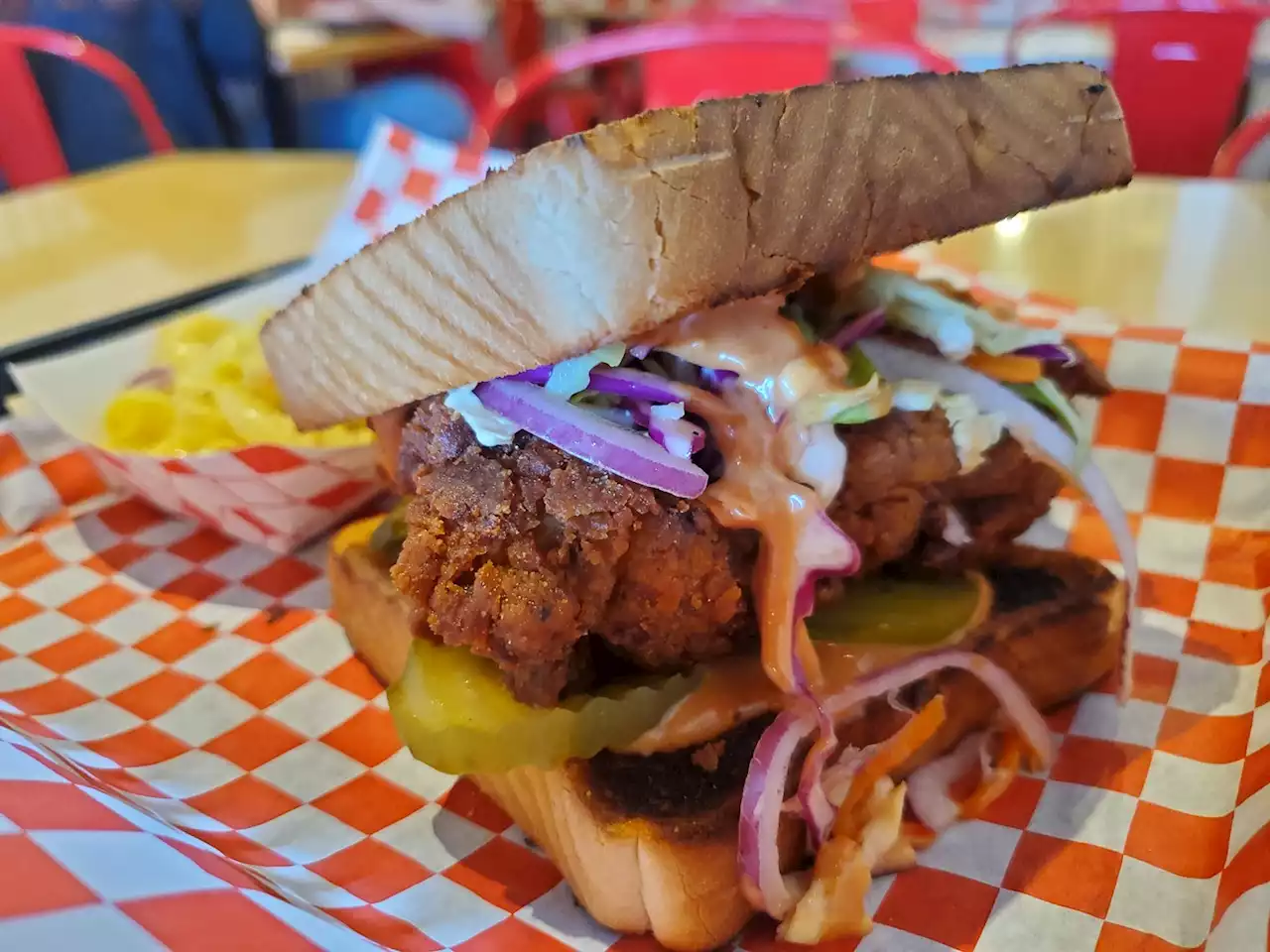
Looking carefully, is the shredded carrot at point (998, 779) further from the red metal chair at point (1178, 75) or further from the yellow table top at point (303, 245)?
the red metal chair at point (1178, 75)

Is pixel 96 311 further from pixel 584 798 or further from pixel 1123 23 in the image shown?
pixel 1123 23

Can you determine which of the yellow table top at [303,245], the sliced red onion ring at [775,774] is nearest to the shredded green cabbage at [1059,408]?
the sliced red onion ring at [775,774]

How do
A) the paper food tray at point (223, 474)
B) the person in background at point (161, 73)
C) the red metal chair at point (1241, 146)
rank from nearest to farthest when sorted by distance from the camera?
the paper food tray at point (223, 474) < the red metal chair at point (1241, 146) < the person in background at point (161, 73)

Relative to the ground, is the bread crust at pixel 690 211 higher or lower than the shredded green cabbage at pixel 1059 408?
higher

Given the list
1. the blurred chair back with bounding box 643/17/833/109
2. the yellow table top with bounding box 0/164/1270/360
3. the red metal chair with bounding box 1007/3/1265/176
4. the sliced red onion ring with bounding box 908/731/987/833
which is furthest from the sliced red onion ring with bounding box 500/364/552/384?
the red metal chair with bounding box 1007/3/1265/176

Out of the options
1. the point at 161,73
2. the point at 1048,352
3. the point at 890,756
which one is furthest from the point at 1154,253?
the point at 161,73

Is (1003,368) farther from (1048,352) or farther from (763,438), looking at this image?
(763,438)
